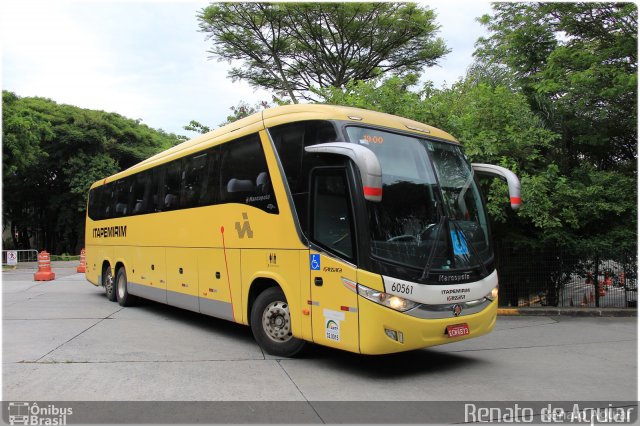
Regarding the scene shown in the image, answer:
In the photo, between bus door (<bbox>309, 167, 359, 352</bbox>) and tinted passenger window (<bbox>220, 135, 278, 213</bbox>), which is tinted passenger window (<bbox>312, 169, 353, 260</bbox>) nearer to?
bus door (<bbox>309, 167, 359, 352</bbox>)

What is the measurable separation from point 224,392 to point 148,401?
81 cm

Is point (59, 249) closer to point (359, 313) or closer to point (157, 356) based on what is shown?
point (157, 356)

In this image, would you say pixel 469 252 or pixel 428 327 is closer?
pixel 428 327

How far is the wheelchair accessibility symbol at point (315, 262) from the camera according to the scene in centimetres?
645


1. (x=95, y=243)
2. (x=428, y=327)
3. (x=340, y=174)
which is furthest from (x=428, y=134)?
(x=95, y=243)

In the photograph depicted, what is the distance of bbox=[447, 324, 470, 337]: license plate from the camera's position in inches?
246

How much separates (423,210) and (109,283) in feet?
34.9

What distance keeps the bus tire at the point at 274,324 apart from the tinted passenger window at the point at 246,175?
4.22 ft

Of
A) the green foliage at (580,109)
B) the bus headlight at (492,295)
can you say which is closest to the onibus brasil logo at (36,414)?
the bus headlight at (492,295)

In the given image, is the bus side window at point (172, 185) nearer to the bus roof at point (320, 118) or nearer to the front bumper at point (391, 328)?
the bus roof at point (320, 118)

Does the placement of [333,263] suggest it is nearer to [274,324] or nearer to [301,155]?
[301,155]

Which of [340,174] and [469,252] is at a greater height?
[340,174]

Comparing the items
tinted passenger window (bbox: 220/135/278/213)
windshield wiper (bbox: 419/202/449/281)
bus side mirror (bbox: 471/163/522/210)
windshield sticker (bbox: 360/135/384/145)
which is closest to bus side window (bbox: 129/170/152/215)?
tinted passenger window (bbox: 220/135/278/213)

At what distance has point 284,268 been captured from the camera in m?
7.02
